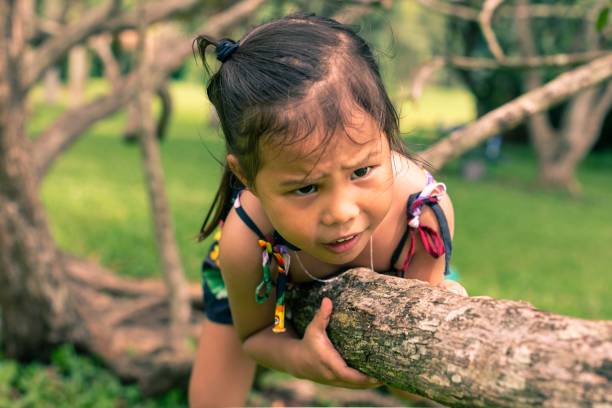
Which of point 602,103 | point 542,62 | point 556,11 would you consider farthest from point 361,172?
point 602,103

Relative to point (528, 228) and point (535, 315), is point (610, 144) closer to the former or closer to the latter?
point (528, 228)

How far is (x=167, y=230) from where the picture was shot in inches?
172

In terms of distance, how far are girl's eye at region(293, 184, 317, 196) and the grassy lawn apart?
1505 mm

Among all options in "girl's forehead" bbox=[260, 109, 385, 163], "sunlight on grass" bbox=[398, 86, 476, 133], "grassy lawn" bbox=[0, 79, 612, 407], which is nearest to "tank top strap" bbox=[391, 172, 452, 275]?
"girl's forehead" bbox=[260, 109, 385, 163]

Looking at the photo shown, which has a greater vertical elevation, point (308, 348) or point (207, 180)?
point (207, 180)

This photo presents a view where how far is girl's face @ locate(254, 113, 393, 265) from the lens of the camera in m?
1.45

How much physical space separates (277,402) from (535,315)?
323 cm

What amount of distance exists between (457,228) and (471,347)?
7739mm

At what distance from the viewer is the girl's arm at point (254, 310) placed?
1.61 meters

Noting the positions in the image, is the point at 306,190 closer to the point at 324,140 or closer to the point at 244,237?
the point at 324,140

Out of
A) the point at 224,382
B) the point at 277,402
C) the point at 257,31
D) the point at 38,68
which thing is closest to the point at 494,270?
the point at 277,402

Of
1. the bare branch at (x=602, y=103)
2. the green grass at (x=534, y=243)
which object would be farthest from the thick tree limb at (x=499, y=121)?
the bare branch at (x=602, y=103)

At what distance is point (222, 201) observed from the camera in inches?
81.9

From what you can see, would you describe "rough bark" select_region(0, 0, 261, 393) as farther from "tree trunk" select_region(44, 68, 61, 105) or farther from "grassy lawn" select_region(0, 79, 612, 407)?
"tree trunk" select_region(44, 68, 61, 105)
